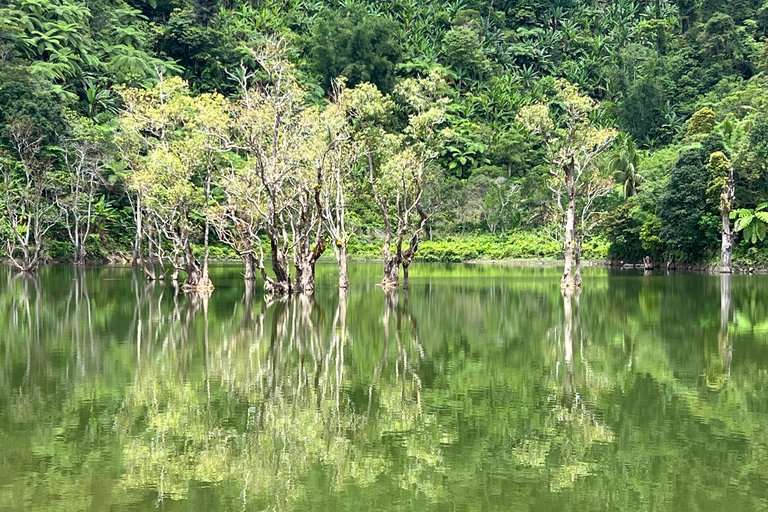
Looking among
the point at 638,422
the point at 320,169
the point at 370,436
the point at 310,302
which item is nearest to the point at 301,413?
the point at 370,436

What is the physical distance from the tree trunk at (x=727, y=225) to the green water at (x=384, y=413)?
28.1 m

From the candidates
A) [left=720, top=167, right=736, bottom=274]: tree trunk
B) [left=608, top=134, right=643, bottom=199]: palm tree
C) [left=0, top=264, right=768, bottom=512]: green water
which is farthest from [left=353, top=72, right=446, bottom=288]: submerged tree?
[left=608, top=134, right=643, bottom=199]: palm tree

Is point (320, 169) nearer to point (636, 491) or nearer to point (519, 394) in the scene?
point (519, 394)

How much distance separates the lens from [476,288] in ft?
127

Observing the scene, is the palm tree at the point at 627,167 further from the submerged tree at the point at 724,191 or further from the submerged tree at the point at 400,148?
the submerged tree at the point at 400,148

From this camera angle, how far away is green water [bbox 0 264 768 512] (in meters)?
8.56

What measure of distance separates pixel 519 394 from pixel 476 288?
25.3 m

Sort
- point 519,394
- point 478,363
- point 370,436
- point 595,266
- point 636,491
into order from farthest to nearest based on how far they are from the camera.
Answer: point 595,266, point 478,363, point 519,394, point 370,436, point 636,491

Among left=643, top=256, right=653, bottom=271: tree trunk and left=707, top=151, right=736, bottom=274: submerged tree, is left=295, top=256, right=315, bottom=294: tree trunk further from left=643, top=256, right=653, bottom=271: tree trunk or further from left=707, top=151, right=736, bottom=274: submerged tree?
left=643, top=256, right=653, bottom=271: tree trunk

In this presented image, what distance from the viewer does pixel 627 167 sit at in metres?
66.9

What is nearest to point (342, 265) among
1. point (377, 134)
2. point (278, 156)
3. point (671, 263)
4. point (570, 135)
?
point (278, 156)

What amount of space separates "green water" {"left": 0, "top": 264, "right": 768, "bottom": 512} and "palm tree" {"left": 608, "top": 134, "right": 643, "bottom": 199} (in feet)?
140

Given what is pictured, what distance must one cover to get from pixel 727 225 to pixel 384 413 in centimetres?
4315

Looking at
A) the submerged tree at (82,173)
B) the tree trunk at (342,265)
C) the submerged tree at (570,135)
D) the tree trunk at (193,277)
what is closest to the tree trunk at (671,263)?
the submerged tree at (570,135)
